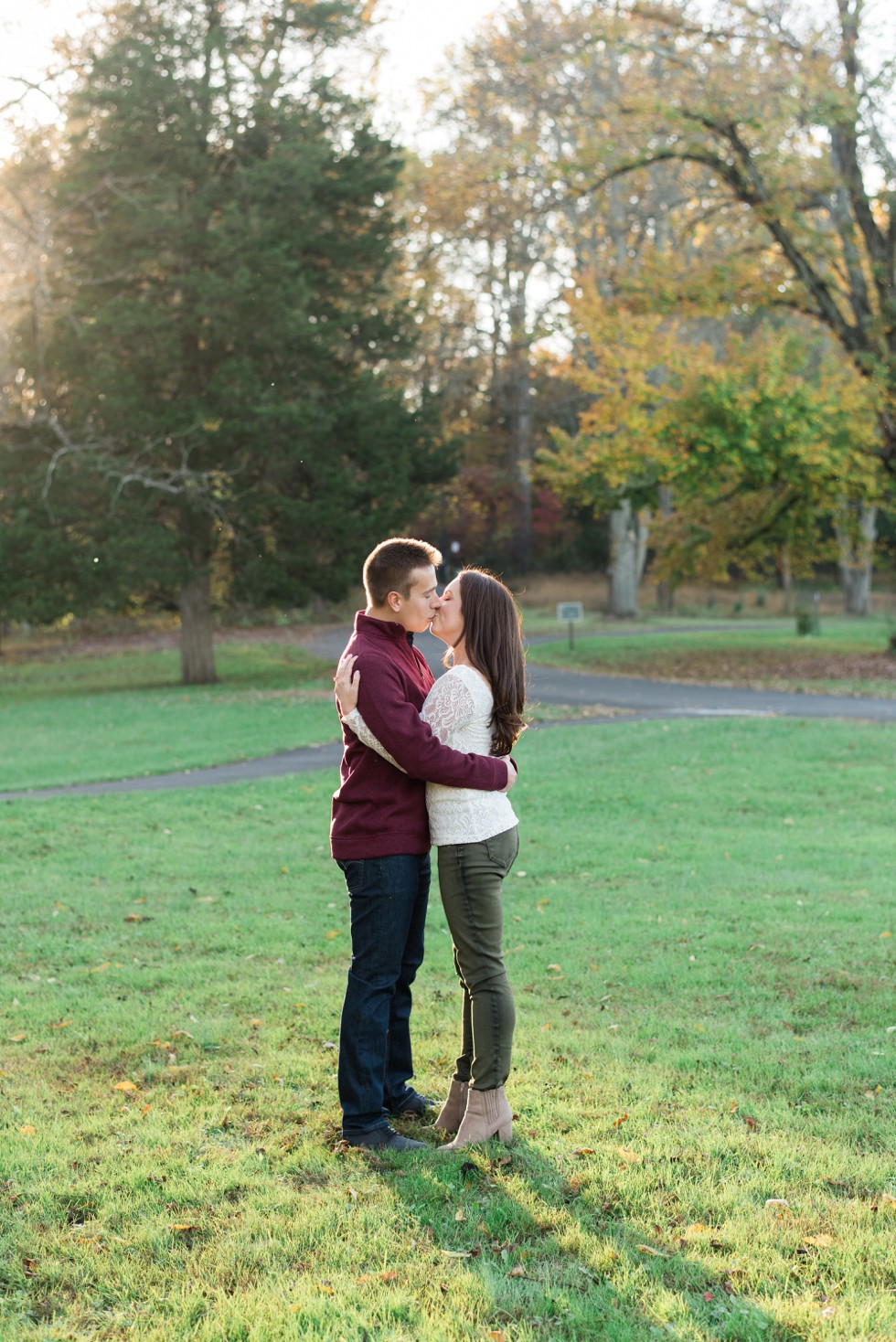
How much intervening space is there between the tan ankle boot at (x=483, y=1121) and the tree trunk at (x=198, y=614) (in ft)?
66.3

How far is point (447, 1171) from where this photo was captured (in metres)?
3.72

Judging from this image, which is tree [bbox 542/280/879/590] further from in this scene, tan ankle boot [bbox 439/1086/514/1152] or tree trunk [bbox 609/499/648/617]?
tan ankle boot [bbox 439/1086/514/1152]

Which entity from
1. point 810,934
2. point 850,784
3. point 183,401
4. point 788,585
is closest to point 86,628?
point 183,401

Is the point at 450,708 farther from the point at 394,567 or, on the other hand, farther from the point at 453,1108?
the point at 453,1108

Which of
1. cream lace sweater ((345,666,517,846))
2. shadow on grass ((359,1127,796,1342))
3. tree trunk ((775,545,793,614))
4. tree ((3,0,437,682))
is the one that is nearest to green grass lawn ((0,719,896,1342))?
shadow on grass ((359,1127,796,1342))

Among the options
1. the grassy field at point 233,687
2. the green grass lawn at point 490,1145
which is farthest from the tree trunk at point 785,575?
the green grass lawn at point 490,1145

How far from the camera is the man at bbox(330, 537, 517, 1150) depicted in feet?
12.5

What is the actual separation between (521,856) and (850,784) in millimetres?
3988

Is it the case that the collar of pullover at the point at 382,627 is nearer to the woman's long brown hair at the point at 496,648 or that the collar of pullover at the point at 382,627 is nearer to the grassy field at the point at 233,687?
the woman's long brown hair at the point at 496,648

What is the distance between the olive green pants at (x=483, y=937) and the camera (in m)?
3.83

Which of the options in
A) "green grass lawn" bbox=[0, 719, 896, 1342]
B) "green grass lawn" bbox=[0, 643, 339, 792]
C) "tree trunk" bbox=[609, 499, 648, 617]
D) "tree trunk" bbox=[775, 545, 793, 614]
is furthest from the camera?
"tree trunk" bbox=[609, 499, 648, 617]

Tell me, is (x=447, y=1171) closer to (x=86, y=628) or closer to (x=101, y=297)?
(x=101, y=297)

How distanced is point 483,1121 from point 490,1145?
0.08m

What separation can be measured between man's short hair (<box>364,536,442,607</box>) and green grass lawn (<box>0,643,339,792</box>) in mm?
9594
